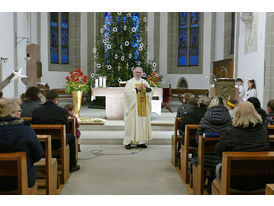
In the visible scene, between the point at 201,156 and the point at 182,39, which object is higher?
the point at 182,39

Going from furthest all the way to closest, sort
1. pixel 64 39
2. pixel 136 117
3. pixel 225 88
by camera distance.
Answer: pixel 64 39 → pixel 225 88 → pixel 136 117

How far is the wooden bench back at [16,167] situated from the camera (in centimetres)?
249

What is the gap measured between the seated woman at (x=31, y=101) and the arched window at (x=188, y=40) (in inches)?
473

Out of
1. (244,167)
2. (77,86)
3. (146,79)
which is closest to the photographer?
(244,167)

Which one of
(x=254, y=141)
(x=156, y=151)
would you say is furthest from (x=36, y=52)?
(x=254, y=141)

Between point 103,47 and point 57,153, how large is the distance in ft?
26.6

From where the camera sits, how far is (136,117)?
21.9ft

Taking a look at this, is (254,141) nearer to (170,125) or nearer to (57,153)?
(57,153)

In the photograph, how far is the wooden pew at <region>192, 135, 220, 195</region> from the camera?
369 centimetres

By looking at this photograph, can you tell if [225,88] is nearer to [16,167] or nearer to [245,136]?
[245,136]

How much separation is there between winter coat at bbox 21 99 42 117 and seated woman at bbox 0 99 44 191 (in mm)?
2234

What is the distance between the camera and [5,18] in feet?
29.9

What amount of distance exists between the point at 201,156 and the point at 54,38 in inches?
517

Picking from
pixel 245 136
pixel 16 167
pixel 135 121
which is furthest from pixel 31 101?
pixel 245 136
